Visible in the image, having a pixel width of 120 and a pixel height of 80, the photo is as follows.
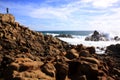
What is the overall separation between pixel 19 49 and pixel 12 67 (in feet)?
29.9

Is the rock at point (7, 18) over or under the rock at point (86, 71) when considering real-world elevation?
over

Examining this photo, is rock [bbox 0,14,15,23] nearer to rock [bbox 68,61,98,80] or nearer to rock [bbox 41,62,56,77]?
rock [bbox 41,62,56,77]

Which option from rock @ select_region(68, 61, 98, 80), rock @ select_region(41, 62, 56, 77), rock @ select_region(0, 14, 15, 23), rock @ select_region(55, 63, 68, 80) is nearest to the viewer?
rock @ select_region(41, 62, 56, 77)

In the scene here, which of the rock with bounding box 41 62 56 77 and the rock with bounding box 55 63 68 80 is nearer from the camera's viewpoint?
the rock with bounding box 41 62 56 77

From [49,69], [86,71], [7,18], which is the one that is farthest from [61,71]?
[7,18]

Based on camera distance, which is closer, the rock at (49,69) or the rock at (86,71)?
the rock at (49,69)

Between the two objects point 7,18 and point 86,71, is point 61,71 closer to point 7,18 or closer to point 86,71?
point 86,71

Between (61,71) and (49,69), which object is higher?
(49,69)

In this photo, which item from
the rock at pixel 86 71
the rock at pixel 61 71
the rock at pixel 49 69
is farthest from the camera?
the rock at pixel 86 71

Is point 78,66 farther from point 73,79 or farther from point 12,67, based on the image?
point 12,67

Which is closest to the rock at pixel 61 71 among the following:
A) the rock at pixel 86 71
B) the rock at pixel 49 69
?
the rock at pixel 49 69

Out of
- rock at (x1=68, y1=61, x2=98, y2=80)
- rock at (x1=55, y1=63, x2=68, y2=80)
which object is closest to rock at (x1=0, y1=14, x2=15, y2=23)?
rock at (x1=55, y1=63, x2=68, y2=80)

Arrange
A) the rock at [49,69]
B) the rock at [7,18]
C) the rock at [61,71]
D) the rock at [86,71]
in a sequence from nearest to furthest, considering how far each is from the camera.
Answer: the rock at [49,69], the rock at [61,71], the rock at [86,71], the rock at [7,18]

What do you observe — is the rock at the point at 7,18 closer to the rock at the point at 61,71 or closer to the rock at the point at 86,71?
the rock at the point at 61,71
